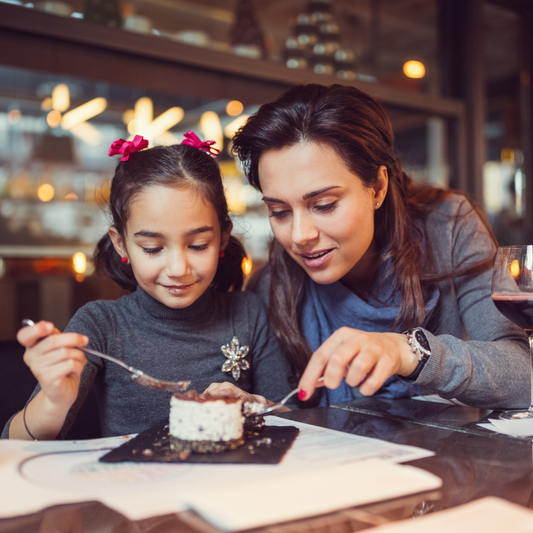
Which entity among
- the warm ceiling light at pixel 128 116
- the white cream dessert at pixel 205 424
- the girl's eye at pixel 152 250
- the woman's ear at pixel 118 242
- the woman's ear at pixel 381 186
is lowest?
the white cream dessert at pixel 205 424

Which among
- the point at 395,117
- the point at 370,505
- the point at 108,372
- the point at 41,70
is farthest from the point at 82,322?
the point at 395,117

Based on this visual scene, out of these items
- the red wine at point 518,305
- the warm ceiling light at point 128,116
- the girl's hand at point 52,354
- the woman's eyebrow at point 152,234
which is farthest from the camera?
the warm ceiling light at point 128,116

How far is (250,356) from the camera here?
1448 mm

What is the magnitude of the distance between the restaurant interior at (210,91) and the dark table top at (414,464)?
0.69m

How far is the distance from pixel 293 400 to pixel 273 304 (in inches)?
10.1

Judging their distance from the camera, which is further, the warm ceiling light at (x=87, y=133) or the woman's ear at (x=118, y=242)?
the warm ceiling light at (x=87, y=133)

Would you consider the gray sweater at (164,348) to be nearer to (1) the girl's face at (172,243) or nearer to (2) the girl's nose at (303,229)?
(1) the girl's face at (172,243)

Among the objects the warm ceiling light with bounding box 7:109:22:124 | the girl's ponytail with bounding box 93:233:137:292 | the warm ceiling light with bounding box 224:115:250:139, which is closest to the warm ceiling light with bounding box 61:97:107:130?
the warm ceiling light with bounding box 7:109:22:124

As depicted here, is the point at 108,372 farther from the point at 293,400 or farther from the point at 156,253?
the point at 293,400

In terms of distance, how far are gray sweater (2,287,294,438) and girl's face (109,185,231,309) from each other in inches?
4.3

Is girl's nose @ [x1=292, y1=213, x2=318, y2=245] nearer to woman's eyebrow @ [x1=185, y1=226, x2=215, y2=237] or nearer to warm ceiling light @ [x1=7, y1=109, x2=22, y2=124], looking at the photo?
woman's eyebrow @ [x1=185, y1=226, x2=215, y2=237]

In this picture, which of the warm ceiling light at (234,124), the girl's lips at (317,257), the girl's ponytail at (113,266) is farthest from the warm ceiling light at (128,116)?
the girl's lips at (317,257)

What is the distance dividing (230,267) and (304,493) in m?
0.99

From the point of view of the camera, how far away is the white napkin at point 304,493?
0.55 m
